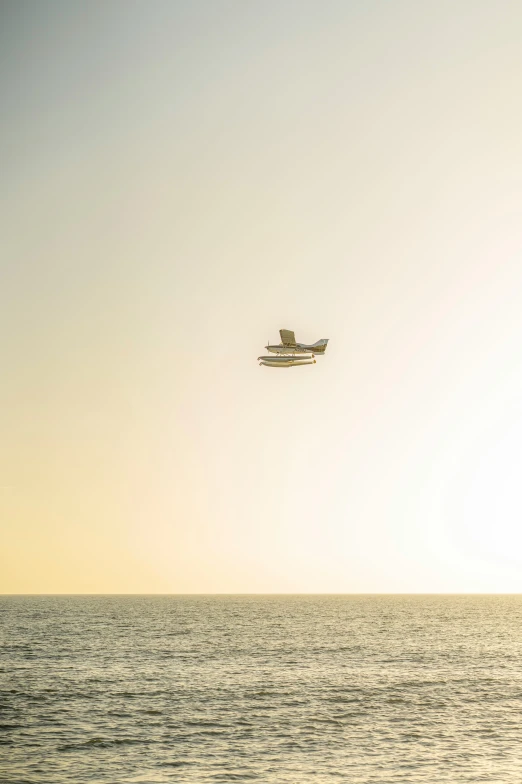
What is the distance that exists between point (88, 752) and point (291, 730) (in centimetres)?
1146

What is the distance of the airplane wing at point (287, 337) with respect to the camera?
185 ft

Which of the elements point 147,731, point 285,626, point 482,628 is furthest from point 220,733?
point 482,628

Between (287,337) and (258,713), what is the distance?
81.0 feet

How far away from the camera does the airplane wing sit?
5653cm

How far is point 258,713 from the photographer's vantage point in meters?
49.2

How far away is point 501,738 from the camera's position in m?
43.8

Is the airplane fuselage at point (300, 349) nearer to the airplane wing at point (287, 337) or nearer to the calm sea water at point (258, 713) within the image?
the airplane wing at point (287, 337)

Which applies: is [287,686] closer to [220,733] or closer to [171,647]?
[220,733]

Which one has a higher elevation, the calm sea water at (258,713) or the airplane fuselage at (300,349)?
the airplane fuselage at (300,349)

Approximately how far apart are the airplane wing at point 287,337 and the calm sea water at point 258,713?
79.2ft

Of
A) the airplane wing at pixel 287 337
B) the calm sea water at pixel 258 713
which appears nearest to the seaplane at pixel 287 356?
the airplane wing at pixel 287 337

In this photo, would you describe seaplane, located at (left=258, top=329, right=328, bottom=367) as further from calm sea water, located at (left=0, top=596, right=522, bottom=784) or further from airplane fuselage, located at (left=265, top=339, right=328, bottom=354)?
calm sea water, located at (left=0, top=596, right=522, bottom=784)

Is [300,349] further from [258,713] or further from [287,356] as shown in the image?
[258,713]

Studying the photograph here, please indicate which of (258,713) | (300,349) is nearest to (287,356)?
(300,349)
